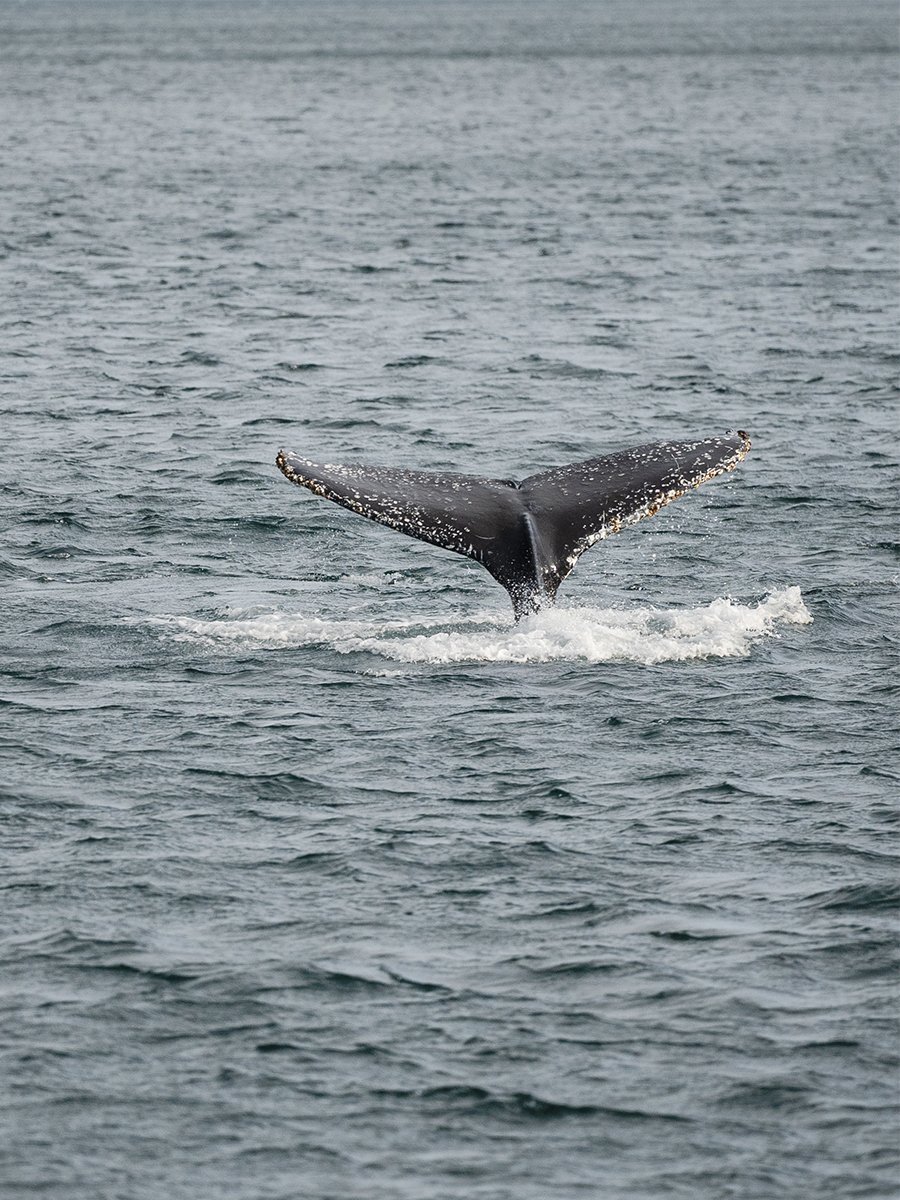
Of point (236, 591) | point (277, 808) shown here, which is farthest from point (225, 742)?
point (236, 591)

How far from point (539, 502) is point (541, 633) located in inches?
58.2

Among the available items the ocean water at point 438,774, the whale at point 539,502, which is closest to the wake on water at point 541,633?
the ocean water at point 438,774

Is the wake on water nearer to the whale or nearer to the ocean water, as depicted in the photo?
the ocean water

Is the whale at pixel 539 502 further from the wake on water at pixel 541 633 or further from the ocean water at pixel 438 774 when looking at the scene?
the ocean water at pixel 438 774

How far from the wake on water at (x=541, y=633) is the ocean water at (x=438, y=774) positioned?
0.05 metres

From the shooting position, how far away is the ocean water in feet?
35.7

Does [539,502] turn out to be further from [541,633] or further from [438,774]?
[438,774]

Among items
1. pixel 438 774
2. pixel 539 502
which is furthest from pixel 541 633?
pixel 438 774

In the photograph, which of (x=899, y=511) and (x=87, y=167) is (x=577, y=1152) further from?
(x=87, y=167)

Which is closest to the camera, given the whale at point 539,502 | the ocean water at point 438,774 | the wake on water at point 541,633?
the ocean water at point 438,774

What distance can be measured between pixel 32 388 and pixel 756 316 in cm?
1273

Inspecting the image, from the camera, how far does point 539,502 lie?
1664cm

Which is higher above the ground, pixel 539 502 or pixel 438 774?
pixel 539 502

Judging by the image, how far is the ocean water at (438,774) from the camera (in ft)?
35.7
